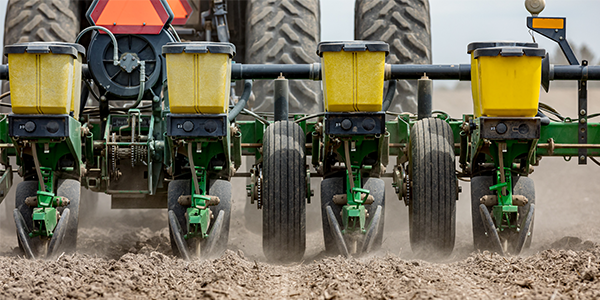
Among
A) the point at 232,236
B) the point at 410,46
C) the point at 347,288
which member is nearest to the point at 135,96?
the point at 232,236

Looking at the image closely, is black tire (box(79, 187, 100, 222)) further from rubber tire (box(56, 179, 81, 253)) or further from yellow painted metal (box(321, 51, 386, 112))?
yellow painted metal (box(321, 51, 386, 112))

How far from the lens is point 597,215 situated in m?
9.33

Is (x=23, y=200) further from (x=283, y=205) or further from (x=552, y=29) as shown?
(x=552, y=29)

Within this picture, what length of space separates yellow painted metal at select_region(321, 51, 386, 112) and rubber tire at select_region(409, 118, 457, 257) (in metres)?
0.61

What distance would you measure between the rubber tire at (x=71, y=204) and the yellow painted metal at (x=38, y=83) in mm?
605

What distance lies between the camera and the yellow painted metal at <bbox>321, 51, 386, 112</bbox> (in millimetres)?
4625

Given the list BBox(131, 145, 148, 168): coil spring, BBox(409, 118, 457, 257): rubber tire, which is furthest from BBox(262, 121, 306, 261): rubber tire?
BBox(131, 145, 148, 168): coil spring

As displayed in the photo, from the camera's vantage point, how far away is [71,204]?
5.08 m

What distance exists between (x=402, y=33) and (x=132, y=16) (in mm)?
2957

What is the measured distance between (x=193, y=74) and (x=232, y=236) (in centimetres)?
271

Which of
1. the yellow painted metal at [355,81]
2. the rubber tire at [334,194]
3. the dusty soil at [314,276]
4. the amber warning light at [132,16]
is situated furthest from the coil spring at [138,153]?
the yellow painted metal at [355,81]

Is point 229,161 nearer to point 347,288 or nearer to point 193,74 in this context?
point 193,74

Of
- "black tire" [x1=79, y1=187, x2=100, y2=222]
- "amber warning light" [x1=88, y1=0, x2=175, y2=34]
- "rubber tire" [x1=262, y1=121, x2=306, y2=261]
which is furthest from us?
"black tire" [x1=79, y1=187, x2=100, y2=222]

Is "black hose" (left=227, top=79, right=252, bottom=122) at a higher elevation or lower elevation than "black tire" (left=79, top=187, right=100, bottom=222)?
higher
